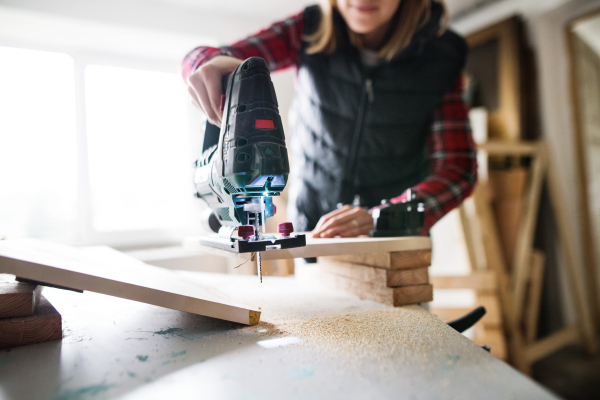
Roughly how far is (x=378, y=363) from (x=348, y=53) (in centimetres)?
113

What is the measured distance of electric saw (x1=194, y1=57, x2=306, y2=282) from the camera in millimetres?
686

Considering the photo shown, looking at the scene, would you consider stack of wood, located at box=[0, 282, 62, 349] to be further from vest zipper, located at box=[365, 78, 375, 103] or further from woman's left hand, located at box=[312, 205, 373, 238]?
vest zipper, located at box=[365, 78, 375, 103]

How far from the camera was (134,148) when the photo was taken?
8.23ft

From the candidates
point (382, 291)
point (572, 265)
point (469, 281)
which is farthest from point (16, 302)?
point (572, 265)

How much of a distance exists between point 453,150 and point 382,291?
710 millimetres

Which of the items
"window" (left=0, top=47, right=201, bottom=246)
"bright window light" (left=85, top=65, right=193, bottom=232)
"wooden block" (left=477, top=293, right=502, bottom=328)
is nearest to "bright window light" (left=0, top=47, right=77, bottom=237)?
"window" (left=0, top=47, right=201, bottom=246)

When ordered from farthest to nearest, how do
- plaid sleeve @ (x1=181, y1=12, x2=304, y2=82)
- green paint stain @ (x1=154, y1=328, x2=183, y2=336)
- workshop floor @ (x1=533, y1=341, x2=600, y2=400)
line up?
1. workshop floor @ (x1=533, y1=341, x2=600, y2=400)
2. plaid sleeve @ (x1=181, y1=12, x2=304, y2=82)
3. green paint stain @ (x1=154, y1=328, x2=183, y2=336)

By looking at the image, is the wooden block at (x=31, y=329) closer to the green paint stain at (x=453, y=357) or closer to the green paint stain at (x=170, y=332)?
the green paint stain at (x=170, y=332)

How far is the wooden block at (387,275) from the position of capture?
2.75ft

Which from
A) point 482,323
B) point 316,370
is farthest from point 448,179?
point 482,323

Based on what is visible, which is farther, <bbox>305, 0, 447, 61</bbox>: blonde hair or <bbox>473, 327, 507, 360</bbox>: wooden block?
<bbox>473, 327, 507, 360</bbox>: wooden block

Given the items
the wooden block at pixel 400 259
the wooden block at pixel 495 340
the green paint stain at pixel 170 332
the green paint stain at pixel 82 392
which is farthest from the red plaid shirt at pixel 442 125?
the wooden block at pixel 495 340

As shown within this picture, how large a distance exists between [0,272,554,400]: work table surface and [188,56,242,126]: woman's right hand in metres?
0.47

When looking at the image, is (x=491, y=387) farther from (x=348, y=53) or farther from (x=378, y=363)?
(x=348, y=53)
